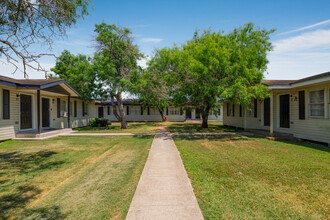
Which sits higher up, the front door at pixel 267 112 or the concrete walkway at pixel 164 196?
the front door at pixel 267 112

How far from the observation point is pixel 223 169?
196 inches

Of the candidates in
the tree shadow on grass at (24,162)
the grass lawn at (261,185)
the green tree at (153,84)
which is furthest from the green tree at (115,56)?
the grass lawn at (261,185)

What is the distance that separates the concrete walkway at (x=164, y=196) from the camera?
8.99 ft

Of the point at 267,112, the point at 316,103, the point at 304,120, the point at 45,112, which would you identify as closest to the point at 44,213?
the point at 316,103

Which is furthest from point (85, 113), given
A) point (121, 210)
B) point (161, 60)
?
point (121, 210)

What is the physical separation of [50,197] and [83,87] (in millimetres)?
13870

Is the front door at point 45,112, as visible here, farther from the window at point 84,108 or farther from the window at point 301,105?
the window at point 301,105

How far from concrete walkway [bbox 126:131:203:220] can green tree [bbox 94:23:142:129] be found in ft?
36.5

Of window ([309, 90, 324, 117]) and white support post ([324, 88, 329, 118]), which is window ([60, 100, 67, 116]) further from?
white support post ([324, 88, 329, 118])

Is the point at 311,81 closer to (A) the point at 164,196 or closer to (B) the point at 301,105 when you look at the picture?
(B) the point at 301,105

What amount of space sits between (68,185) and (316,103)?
10.9m

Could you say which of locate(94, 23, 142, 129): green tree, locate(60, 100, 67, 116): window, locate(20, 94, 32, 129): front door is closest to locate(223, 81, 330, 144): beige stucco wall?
locate(94, 23, 142, 129): green tree

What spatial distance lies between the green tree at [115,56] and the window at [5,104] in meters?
6.33

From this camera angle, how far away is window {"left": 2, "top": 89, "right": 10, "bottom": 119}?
9304 mm
